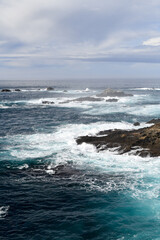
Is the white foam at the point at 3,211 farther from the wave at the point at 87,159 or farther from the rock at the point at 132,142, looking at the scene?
the rock at the point at 132,142

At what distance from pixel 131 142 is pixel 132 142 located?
19 centimetres

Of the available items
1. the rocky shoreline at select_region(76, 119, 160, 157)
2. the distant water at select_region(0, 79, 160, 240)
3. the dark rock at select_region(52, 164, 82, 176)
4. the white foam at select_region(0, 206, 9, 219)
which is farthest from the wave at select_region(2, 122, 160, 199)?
the white foam at select_region(0, 206, 9, 219)

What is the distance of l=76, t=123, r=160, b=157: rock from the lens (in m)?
30.3

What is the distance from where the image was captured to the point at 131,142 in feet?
106

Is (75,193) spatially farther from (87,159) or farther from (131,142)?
(131,142)

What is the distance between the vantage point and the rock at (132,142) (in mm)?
30297

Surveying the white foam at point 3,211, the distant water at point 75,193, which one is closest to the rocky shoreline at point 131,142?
the distant water at point 75,193

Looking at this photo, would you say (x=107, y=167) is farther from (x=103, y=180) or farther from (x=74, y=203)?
(x=74, y=203)

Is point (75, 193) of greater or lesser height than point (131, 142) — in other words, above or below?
below

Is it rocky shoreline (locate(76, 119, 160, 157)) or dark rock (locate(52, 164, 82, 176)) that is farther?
rocky shoreline (locate(76, 119, 160, 157))

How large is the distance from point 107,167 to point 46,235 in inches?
488

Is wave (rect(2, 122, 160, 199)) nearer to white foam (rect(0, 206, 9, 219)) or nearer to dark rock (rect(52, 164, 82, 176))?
dark rock (rect(52, 164, 82, 176))

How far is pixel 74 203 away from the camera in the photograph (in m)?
20.4

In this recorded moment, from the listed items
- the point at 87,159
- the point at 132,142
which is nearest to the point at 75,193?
the point at 87,159
